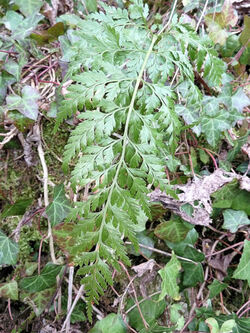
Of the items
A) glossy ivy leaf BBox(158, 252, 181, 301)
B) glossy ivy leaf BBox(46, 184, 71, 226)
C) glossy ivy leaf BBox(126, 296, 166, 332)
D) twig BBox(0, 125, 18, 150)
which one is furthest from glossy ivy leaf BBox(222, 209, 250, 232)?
twig BBox(0, 125, 18, 150)

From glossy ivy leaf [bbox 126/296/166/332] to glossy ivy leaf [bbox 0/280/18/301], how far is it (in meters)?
0.51

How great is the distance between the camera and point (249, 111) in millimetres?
1690

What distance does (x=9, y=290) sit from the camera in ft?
4.77

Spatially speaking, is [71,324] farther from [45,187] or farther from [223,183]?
[223,183]

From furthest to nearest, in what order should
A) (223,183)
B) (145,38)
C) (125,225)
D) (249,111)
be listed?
(249,111), (223,183), (145,38), (125,225)

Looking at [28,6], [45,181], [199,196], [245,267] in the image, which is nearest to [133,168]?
[199,196]

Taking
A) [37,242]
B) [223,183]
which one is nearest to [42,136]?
[37,242]

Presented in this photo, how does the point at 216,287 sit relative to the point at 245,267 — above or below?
below

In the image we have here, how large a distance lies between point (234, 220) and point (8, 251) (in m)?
1.05

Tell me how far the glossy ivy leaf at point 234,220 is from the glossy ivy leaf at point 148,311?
45 cm

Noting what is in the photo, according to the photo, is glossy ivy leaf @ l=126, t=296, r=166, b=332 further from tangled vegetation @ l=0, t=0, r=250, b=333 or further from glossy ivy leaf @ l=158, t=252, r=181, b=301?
glossy ivy leaf @ l=158, t=252, r=181, b=301

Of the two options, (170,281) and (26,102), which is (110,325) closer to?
(170,281)

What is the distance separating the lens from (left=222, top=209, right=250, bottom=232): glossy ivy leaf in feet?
4.84

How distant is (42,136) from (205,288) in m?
1.07
